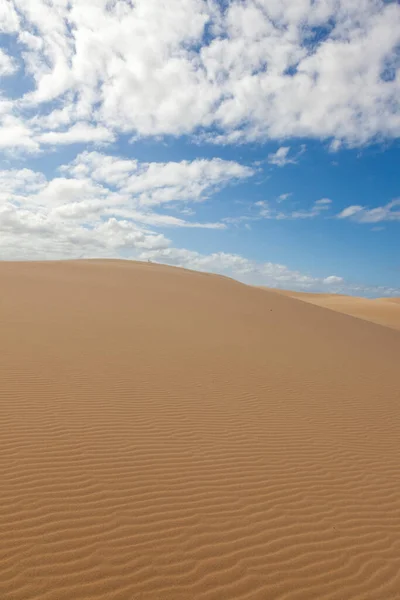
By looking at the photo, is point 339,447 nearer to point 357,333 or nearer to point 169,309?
point 169,309

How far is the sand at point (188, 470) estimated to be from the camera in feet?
12.7

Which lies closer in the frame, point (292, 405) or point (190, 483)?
point (190, 483)

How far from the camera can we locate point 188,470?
5.70 meters

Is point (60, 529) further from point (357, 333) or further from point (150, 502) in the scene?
point (357, 333)

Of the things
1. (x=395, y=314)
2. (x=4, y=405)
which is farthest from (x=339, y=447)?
(x=395, y=314)

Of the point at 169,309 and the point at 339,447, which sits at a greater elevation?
the point at 169,309

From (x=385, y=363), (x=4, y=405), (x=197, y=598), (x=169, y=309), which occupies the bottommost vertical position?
(x=197, y=598)

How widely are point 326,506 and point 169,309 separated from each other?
46.4ft

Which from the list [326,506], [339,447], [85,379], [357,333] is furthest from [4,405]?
[357,333]

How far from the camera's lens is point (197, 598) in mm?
3607

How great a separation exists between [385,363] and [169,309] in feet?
31.0

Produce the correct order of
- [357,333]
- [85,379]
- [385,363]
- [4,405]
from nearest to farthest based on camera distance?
[4,405], [85,379], [385,363], [357,333]

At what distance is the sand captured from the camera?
152 inches

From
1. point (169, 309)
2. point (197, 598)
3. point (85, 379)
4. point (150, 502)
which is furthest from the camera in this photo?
point (169, 309)
